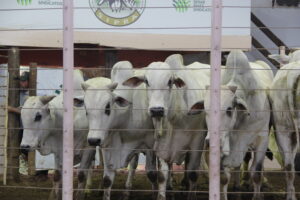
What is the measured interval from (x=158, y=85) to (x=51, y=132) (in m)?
1.52

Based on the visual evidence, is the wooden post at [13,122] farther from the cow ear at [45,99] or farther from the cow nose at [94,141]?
the cow nose at [94,141]

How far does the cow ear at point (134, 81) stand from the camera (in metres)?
7.16

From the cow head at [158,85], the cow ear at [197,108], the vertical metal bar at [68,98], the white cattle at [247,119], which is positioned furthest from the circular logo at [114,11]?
the vertical metal bar at [68,98]

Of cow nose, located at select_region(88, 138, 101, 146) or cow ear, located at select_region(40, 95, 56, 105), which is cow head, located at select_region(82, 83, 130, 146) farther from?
cow ear, located at select_region(40, 95, 56, 105)

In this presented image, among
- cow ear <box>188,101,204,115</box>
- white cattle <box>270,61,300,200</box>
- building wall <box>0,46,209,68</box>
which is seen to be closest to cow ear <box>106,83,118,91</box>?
cow ear <box>188,101,204,115</box>

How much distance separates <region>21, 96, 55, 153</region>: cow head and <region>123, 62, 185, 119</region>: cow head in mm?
1077

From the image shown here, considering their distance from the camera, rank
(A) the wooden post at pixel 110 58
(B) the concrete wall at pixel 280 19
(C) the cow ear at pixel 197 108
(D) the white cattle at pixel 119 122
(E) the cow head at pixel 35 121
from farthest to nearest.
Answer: (B) the concrete wall at pixel 280 19
(A) the wooden post at pixel 110 58
(E) the cow head at pixel 35 121
(D) the white cattle at pixel 119 122
(C) the cow ear at pixel 197 108

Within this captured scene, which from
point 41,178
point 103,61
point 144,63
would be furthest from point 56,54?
point 41,178

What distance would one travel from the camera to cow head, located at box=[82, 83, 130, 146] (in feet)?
22.1

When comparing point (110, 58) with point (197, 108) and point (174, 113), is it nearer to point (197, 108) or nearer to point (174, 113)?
point (174, 113)

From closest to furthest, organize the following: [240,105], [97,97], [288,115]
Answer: [240,105], [97,97], [288,115]

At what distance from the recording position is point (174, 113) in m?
7.19

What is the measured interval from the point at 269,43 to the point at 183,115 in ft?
15.7

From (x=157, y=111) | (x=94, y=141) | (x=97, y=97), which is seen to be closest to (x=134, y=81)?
(x=97, y=97)
